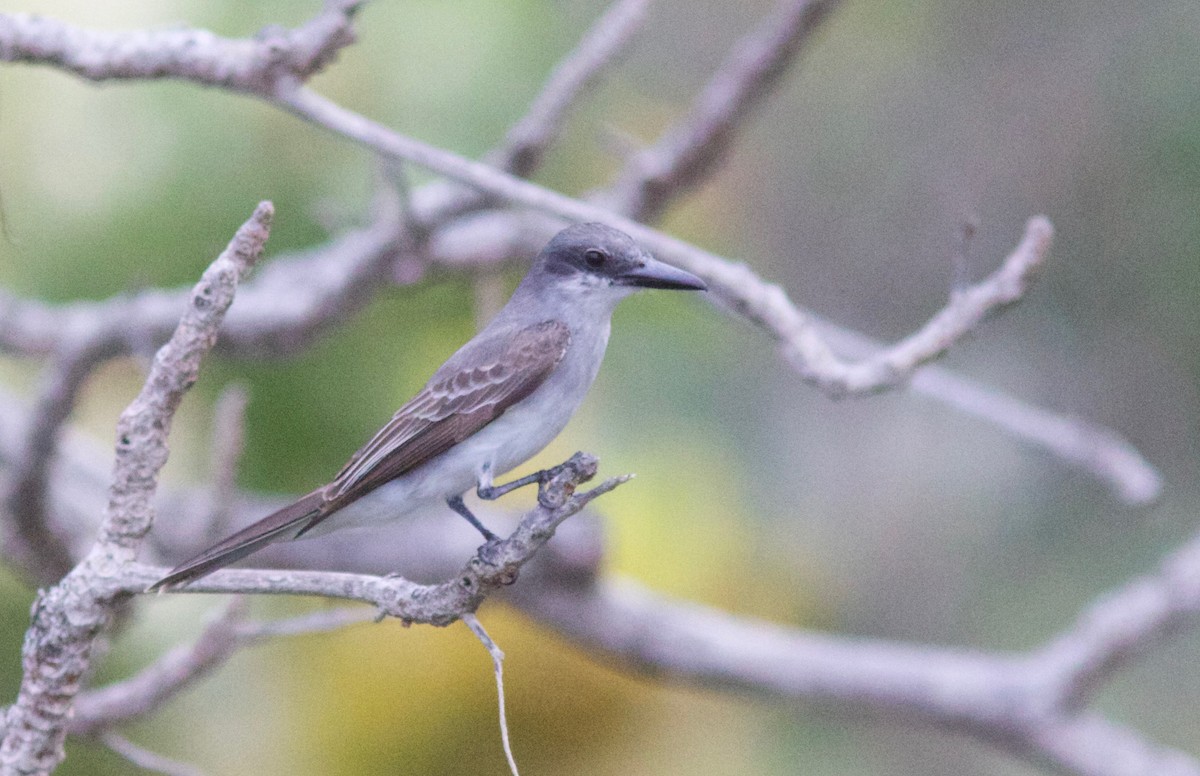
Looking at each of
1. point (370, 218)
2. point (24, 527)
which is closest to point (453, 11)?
point (370, 218)

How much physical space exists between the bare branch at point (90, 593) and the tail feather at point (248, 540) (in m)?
0.10

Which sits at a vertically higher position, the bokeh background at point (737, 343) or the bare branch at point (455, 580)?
the bokeh background at point (737, 343)

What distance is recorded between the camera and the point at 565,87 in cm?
284

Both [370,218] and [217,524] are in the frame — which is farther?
[370,218]

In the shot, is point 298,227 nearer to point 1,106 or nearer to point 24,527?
point 1,106

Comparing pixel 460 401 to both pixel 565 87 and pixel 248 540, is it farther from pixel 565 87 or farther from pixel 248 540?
pixel 565 87

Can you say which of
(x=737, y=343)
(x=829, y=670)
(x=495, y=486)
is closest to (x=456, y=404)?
(x=495, y=486)

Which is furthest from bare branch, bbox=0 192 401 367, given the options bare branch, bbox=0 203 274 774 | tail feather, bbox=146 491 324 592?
bare branch, bbox=0 203 274 774

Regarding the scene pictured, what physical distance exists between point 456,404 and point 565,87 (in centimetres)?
104

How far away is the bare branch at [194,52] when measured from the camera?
2.18 meters

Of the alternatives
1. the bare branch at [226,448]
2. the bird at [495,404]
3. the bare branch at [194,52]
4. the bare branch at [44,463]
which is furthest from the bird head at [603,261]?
the bare branch at [44,463]

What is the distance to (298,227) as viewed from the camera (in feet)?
10.7

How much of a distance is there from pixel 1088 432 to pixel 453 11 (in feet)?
5.67

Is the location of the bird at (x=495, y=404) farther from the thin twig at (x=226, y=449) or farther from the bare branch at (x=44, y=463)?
the bare branch at (x=44, y=463)
